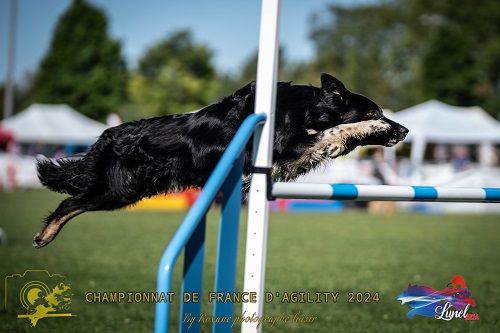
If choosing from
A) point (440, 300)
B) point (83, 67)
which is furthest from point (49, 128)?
point (440, 300)

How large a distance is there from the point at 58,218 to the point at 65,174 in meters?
0.30

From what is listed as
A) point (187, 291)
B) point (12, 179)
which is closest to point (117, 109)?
point (12, 179)

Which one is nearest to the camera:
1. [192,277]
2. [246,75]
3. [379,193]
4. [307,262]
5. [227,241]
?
[192,277]

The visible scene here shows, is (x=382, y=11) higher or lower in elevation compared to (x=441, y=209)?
higher

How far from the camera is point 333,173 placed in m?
16.4

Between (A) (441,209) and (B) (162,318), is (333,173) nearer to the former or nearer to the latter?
(A) (441,209)

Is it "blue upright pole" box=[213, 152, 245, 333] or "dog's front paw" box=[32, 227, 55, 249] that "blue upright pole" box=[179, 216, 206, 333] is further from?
"dog's front paw" box=[32, 227, 55, 249]

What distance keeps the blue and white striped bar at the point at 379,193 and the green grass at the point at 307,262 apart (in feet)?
4.53

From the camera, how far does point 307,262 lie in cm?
693

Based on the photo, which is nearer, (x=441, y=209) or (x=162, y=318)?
(x=162, y=318)

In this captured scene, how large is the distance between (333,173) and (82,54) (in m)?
24.6

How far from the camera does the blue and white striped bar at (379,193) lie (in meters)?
2.38

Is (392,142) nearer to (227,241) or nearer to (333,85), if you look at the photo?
(333,85)

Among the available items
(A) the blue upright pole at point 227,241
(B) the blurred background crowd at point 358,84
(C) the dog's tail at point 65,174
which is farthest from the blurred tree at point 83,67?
(A) the blue upright pole at point 227,241
